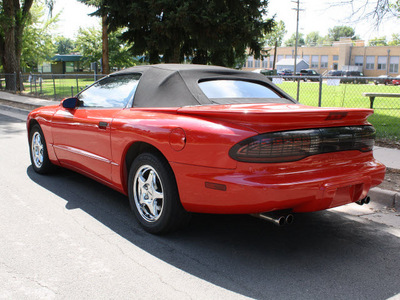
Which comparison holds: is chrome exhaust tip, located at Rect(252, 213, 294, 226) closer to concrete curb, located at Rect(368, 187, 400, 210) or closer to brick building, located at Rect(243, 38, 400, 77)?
concrete curb, located at Rect(368, 187, 400, 210)

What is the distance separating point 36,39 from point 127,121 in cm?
4251

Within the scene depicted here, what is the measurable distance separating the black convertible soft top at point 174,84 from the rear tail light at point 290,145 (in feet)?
2.93

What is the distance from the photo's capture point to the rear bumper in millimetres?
3178

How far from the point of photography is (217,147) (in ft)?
10.8

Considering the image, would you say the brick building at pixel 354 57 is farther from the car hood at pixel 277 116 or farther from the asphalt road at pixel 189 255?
the car hood at pixel 277 116

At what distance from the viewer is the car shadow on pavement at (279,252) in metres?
3.03

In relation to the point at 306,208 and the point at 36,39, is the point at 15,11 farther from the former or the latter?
the point at 306,208

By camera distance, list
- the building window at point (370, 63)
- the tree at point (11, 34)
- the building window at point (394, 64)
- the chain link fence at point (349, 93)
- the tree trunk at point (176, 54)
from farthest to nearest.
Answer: the building window at point (370, 63)
the building window at point (394, 64)
the tree at point (11, 34)
the tree trunk at point (176, 54)
the chain link fence at point (349, 93)

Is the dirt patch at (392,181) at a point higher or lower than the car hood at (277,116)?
lower

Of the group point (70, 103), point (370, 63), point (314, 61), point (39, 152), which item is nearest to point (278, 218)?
point (70, 103)

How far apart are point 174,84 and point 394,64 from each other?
87.4m

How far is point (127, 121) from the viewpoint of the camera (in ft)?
13.6

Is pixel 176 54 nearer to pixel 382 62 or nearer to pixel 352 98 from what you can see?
pixel 352 98

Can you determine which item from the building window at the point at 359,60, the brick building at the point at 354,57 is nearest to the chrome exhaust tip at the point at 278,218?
the brick building at the point at 354,57
